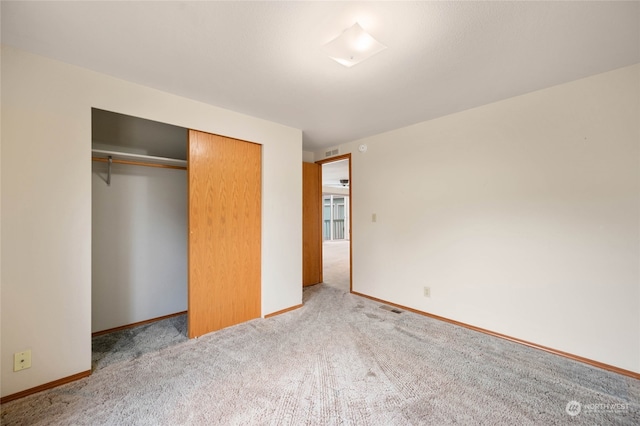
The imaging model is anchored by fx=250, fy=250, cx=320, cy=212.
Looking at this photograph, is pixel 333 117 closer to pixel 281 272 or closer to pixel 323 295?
pixel 281 272

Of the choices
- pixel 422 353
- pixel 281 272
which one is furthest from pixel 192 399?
pixel 422 353

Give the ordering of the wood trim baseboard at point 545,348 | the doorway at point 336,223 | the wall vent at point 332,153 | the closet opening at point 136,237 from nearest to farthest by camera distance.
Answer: the wood trim baseboard at point 545,348
the closet opening at point 136,237
the wall vent at point 332,153
the doorway at point 336,223

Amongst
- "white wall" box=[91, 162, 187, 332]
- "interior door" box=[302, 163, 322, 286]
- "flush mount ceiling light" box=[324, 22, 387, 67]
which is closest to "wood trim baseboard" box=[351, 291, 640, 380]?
"interior door" box=[302, 163, 322, 286]

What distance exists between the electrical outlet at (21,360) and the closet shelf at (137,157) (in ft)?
5.22

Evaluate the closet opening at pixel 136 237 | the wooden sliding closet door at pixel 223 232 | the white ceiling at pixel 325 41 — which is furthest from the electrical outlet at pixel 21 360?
the white ceiling at pixel 325 41

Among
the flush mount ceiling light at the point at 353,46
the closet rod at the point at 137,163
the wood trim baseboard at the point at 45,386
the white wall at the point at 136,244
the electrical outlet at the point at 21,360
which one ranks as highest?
the flush mount ceiling light at the point at 353,46

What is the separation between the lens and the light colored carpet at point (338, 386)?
150cm

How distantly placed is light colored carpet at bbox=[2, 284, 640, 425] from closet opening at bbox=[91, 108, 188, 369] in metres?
0.56

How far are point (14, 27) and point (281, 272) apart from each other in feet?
9.28

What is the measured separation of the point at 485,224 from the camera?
8.59 ft

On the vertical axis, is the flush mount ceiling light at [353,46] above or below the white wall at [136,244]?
above

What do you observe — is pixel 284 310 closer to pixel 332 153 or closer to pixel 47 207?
pixel 47 207

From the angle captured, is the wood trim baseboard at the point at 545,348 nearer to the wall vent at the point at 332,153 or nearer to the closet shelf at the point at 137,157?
the wall vent at the point at 332,153

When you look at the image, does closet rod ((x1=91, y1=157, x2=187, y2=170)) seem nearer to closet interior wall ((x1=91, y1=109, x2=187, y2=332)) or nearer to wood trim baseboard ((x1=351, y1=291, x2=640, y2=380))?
closet interior wall ((x1=91, y1=109, x2=187, y2=332))
